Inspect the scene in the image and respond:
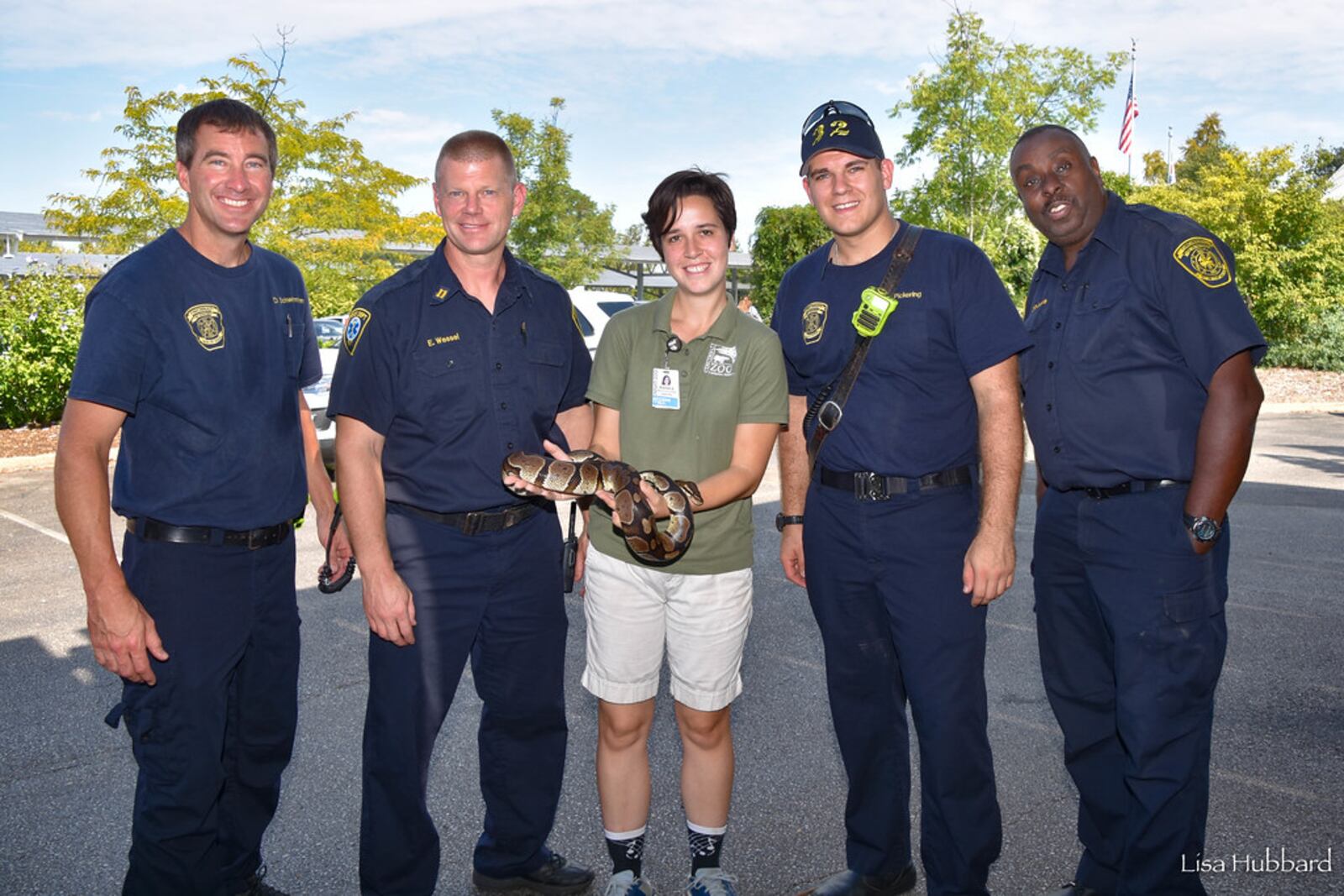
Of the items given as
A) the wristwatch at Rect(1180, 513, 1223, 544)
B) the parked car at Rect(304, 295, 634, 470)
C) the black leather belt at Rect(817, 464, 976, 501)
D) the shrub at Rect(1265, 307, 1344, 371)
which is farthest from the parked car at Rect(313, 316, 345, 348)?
the shrub at Rect(1265, 307, 1344, 371)

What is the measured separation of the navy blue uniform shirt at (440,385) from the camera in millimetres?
3631

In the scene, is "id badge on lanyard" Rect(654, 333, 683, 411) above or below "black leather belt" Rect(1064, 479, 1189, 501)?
above

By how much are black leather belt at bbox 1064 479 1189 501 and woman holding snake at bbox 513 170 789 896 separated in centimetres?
113

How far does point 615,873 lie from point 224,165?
2.90m

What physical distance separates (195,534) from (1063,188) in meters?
3.34

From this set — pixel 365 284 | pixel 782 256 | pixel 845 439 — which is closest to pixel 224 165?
pixel 845 439

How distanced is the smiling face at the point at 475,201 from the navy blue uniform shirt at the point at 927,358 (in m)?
1.31

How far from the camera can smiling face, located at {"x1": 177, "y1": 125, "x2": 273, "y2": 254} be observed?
Result: 3537 mm

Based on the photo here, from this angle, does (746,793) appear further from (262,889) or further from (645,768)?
(262,889)

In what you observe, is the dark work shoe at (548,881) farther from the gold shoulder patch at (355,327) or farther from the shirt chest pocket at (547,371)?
the gold shoulder patch at (355,327)

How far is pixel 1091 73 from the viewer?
866 inches

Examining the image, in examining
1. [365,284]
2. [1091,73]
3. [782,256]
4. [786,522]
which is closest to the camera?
[786,522]

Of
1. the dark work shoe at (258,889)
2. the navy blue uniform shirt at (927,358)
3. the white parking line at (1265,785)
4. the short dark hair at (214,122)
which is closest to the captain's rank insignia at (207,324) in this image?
the short dark hair at (214,122)

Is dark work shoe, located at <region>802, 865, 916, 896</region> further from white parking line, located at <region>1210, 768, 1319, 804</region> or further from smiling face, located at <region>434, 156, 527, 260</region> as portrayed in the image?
smiling face, located at <region>434, 156, 527, 260</region>
